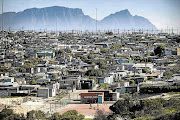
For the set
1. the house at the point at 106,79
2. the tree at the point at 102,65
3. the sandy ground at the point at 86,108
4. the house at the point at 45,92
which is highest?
the tree at the point at 102,65

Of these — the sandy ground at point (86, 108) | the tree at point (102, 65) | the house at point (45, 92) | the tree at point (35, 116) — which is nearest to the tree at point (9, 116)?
the tree at point (35, 116)

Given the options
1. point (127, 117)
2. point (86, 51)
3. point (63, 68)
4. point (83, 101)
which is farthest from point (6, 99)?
point (86, 51)

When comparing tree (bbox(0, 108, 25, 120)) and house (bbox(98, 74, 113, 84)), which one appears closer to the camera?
tree (bbox(0, 108, 25, 120))

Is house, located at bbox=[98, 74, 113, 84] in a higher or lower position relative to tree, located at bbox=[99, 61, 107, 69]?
lower

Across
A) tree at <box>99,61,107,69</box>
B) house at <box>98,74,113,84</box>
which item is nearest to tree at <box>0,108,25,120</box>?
house at <box>98,74,113,84</box>

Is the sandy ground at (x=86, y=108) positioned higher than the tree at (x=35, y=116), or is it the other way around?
the tree at (x=35, y=116)

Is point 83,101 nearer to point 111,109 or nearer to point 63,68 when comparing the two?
point 111,109

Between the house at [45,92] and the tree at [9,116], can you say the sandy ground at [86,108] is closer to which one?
the house at [45,92]

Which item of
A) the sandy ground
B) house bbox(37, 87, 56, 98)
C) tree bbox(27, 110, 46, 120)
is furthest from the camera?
house bbox(37, 87, 56, 98)

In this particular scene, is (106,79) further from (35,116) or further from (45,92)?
(35,116)

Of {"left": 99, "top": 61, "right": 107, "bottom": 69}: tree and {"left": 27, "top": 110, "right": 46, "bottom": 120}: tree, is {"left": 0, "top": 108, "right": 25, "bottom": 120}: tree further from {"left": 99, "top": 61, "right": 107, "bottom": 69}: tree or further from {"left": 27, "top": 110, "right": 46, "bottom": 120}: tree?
{"left": 99, "top": 61, "right": 107, "bottom": 69}: tree

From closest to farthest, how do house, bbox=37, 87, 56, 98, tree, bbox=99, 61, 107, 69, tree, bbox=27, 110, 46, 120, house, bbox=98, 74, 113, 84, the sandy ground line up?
tree, bbox=27, 110, 46, 120 < the sandy ground < house, bbox=37, 87, 56, 98 < house, bbox=98, 74, 113, 84 < tree, bbox=99, 61, 107, 69
